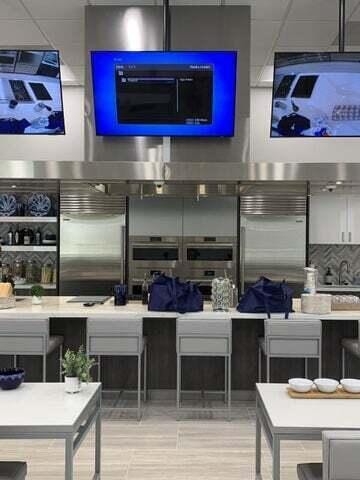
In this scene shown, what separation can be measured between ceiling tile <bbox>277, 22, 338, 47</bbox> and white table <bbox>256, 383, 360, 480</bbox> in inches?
146

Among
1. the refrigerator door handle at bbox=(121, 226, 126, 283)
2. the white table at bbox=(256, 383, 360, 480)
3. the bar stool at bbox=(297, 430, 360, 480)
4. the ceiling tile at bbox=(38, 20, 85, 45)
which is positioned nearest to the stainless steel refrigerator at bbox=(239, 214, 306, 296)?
the refrigerator door handle at bbox=(121, 226, 126, 283)

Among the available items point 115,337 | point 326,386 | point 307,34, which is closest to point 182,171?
point 115,337

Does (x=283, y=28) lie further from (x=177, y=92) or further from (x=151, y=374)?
(x=151, y=374)

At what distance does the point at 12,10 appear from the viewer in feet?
16.8

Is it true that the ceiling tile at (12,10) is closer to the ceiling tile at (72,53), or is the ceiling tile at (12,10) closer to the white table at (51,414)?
the ceiling tile at (72,53)

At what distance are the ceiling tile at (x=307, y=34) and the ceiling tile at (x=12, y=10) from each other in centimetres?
247

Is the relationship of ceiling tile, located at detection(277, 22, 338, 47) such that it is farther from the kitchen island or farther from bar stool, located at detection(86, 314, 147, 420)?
bar stool, located at detection(86, 314, 147, 420)

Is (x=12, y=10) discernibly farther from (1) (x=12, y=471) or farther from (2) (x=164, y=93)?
(1) (x=12, y=471)

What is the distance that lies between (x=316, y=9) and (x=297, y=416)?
380 centimetres

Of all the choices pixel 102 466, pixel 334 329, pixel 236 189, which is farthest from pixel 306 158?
pixel 102 466

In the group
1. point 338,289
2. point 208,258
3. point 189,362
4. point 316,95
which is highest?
point 316,95

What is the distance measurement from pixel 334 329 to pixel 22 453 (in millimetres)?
3068

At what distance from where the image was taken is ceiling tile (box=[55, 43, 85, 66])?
6.00m

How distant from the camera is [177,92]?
4770 millimetres
